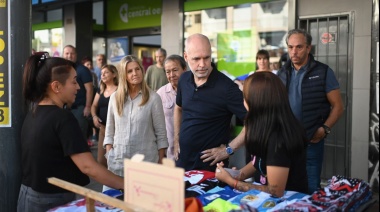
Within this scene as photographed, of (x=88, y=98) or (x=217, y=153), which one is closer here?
(x=217, y=153)

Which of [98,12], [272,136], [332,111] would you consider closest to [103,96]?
[332,111]

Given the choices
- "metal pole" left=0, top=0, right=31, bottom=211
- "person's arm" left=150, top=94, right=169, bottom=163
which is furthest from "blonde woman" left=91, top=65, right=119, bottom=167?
"metal pole" left=0, top=0, right=31, bottom=211

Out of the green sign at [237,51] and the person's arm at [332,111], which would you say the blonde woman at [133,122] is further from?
the green sign at [237,51]

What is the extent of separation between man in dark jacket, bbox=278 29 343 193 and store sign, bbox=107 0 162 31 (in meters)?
5.70

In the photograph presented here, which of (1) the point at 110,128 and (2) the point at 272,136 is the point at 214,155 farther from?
(1) the point at 110,128

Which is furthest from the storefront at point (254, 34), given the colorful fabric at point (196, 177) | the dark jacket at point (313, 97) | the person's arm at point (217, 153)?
the colorful fabric at point (196, 177)

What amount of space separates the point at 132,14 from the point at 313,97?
6805 millimetres

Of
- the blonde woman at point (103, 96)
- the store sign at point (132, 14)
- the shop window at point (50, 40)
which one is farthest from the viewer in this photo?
the shop window at point (50, 40)

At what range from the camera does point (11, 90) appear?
3.08 meters

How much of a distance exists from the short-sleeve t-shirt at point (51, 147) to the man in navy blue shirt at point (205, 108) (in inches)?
42.2

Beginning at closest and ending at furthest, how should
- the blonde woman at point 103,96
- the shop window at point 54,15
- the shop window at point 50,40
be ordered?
the blonde woman at point 103,96
the shop window at point 50,40
the shop window at point 54,15

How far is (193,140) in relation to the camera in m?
3.31

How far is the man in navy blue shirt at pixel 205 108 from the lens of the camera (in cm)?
320

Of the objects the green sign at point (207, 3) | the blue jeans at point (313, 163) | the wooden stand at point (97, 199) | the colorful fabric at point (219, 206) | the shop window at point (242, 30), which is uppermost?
the green sign at point (207, 3)
